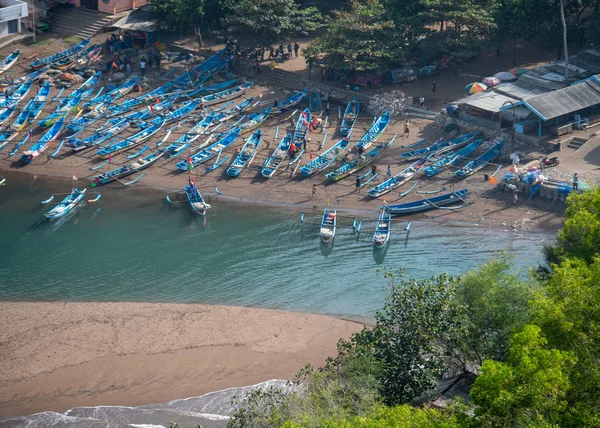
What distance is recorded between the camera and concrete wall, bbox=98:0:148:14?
69312 millimetres

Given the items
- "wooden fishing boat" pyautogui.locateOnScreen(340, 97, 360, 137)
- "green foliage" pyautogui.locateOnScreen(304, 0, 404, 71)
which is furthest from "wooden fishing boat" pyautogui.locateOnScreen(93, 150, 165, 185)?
"green foliage" pyautogui.locateOnScreen(304, 0, 404, 71)

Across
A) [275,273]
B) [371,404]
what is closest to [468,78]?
[275,273]

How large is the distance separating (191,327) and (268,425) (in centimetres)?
1311

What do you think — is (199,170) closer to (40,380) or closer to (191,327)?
(191,327)

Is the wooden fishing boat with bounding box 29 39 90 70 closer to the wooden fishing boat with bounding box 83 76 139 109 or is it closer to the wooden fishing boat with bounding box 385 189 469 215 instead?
the wooden fishing boat with bounding box 83 76 139 109

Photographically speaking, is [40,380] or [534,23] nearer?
[40,380]

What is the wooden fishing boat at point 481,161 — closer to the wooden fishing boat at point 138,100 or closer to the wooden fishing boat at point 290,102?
the wooden fishing boat at point 290,102

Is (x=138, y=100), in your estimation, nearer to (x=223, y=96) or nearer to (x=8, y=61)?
(x=223, y=96)

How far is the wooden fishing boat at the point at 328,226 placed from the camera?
4522 centimetres

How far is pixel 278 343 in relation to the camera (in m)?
36.9

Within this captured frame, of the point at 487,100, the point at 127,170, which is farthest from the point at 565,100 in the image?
the point at 127,170

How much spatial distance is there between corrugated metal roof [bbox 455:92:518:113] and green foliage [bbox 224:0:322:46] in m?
14.5

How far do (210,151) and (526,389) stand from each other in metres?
36.8

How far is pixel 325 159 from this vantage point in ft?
171
